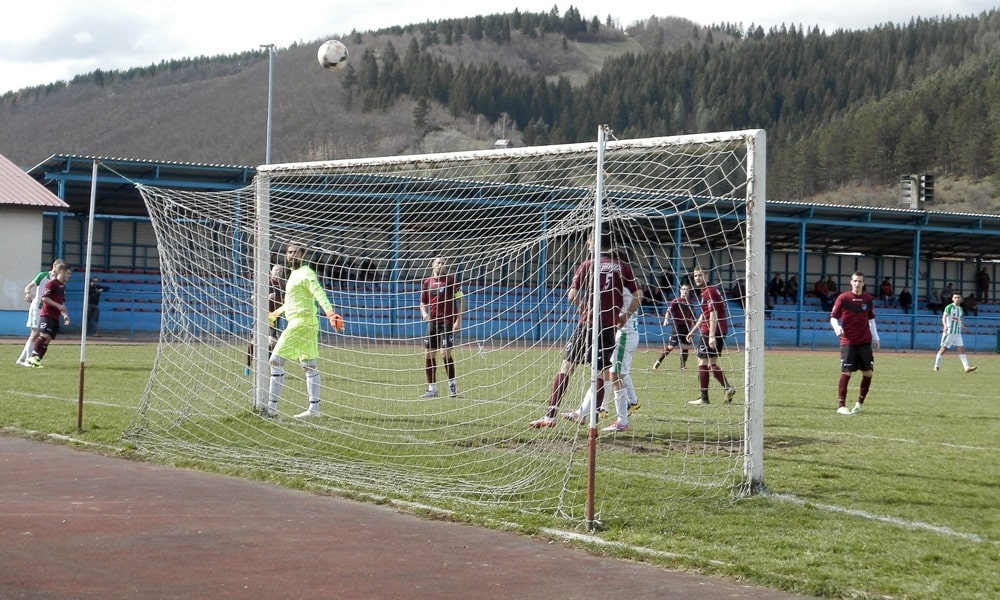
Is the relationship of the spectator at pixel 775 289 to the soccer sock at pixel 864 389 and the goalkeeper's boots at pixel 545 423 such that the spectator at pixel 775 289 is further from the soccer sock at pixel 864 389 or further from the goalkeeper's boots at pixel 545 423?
the goalkeeper's boots at pixel 545 423

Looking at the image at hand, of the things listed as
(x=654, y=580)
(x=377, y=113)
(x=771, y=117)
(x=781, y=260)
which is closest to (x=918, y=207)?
(x=781, y=260)

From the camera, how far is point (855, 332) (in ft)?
45.7

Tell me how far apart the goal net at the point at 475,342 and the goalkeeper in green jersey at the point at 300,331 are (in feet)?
0.51

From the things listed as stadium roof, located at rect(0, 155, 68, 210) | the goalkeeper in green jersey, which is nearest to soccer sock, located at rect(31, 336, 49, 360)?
the goalkeeper in green jersey

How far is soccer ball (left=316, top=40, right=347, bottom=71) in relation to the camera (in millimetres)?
20562

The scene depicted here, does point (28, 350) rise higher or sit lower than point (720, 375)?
lower

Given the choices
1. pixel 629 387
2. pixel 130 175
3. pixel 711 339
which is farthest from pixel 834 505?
pixel 130 175

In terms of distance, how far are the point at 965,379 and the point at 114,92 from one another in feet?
447

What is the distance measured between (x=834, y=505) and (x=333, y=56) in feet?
50.5

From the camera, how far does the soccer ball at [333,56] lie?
20562mm

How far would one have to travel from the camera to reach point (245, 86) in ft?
463

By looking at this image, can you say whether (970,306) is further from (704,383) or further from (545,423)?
(545,423)

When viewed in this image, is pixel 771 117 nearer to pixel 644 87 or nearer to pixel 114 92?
pixel 644 87

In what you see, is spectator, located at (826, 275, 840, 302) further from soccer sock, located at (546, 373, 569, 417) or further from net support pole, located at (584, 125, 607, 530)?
net support pole, located at (584, 125, 607, 530)
